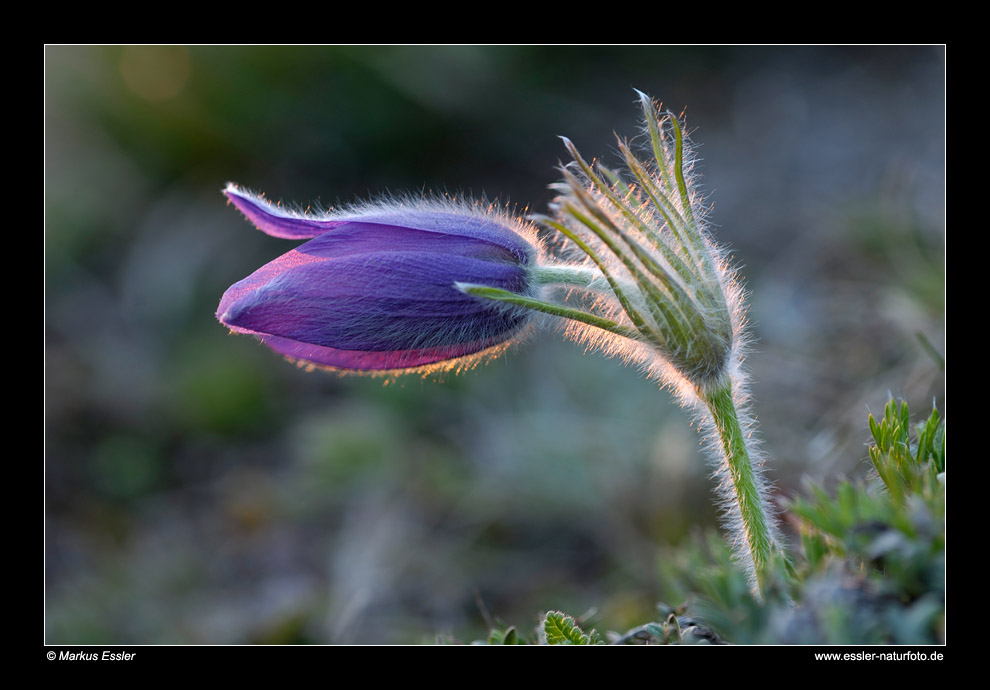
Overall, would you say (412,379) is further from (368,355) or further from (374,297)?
(374,297)

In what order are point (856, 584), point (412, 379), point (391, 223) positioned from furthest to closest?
point (412, 379) < point (391, 223) < point (856, 584)

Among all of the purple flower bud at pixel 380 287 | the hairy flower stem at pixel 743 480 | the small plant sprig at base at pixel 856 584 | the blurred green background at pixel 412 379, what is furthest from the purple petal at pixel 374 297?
the blurred green background at pixel 412 379

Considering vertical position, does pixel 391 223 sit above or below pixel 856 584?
above

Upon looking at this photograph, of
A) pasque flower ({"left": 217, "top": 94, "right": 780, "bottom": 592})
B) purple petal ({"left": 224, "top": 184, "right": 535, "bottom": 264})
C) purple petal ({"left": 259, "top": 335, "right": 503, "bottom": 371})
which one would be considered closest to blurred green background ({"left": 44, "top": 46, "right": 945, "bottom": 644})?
pasque flower ({"left": 217, "top": 94, "right": 780, "bottom": 592})

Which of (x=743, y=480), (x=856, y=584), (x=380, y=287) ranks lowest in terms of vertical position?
(x=856, y=584)

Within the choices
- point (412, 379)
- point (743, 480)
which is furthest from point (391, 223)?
point (412, 379)


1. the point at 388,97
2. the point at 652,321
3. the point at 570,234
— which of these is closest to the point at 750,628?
the point at 652,321
